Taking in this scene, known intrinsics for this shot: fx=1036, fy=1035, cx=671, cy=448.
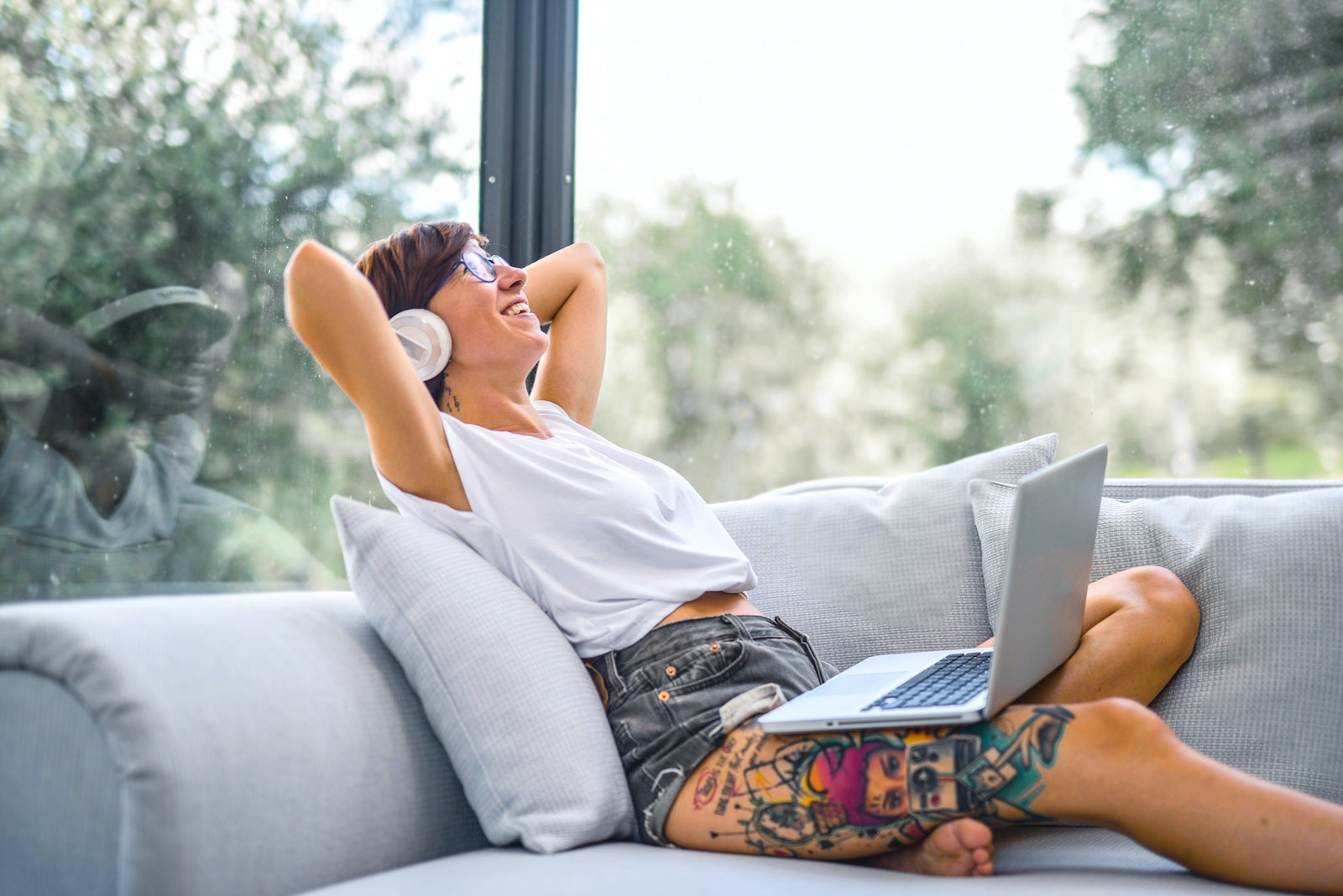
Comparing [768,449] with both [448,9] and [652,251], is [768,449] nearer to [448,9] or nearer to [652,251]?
[652,251]

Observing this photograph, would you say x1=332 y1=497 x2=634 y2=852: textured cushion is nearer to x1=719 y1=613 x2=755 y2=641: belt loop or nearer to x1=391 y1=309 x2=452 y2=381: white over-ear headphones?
x1=719 y1=613 x2=755 y2=641: belt loop

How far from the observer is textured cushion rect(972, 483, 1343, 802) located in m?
1.30

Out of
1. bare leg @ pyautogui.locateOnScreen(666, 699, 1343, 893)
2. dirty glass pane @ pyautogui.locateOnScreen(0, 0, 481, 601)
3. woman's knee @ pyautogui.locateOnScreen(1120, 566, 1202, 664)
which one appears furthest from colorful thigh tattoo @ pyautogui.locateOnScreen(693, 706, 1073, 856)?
dirty glass pane @ pyautogui.locateOnScreen(0, 0, 481, 601)

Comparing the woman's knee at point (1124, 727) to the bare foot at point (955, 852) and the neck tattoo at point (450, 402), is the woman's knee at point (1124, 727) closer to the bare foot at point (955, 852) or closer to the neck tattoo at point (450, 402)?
the bare foot at point (955, 852)

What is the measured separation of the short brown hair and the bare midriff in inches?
19.9

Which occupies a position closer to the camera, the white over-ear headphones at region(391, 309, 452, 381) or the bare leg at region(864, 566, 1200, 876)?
the bare leg at region(864, 566, 1200, 876)

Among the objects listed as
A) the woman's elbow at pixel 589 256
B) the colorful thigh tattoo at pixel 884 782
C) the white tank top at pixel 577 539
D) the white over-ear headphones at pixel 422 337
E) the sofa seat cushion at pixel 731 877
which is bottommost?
the sofa seat cushion at pixel 731 877

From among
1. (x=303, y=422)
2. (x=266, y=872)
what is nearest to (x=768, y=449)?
(x=303, y=422)

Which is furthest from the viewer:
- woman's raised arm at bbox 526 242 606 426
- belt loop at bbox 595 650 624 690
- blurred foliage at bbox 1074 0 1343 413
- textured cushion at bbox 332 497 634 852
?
blurred foliage at bbox 1074 0 1343 413

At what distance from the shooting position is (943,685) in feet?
3.83

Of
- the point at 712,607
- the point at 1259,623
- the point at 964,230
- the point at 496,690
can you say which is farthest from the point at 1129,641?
the point at 964,230

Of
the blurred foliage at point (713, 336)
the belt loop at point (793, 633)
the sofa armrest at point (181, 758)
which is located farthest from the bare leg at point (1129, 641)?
the blurred foliage at point (713, 336)

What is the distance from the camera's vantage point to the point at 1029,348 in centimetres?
235

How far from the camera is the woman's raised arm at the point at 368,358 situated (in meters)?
1.20
